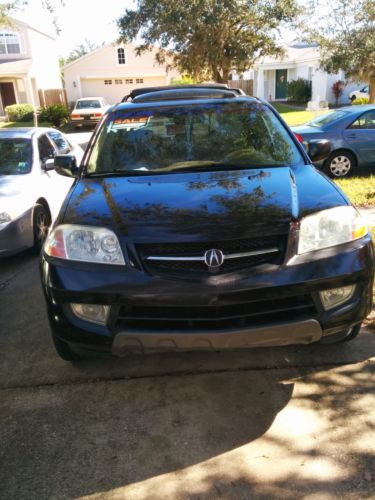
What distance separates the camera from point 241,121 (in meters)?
4.08

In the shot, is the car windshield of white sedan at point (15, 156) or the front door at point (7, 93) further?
the front door at point (7, 93)

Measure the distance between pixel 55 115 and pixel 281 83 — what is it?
1923 cm

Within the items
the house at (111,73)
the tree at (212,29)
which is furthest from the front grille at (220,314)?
the house at (111,73)

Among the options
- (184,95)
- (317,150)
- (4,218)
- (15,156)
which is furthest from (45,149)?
(317,150)

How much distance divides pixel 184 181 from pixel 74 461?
1886mm

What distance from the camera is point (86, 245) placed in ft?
9.22

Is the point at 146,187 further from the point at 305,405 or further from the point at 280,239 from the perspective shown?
the point at 305,405

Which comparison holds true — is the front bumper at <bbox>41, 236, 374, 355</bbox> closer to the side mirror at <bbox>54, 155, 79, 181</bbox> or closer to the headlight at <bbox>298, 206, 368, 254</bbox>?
the headlight at <bbox>298, 206, 368, 254</bbox>

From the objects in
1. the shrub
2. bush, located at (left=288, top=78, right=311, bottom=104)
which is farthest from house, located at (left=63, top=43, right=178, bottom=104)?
the shrub

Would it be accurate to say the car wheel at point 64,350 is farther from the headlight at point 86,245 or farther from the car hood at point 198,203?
the car hood at point 198,203

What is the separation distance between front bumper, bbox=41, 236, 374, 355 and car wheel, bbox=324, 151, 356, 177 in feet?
23.3

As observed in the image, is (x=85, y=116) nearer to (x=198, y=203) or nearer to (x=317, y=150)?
(x=317, y=150)

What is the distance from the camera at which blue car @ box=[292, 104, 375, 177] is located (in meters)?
9.34

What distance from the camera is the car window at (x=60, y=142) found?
7324 millimetres
